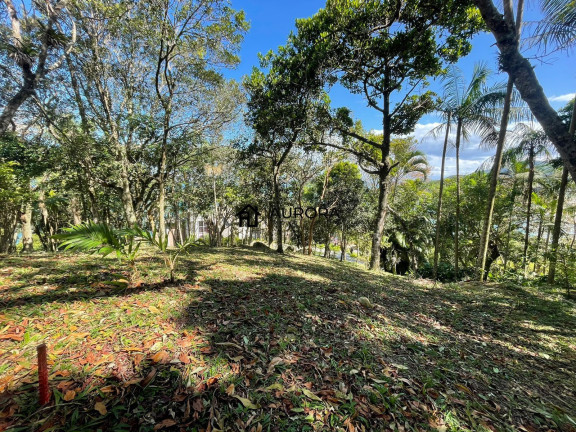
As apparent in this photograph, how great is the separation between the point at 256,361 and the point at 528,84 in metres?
4.13

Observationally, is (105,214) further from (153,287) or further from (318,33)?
(318,33)

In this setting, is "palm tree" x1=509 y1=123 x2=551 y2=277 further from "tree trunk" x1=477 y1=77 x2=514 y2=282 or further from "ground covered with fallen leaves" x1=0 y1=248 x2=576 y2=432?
"ground covered with fallen leaves" x1=0 y1=248 x2=576 y2=432

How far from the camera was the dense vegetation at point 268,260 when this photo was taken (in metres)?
1.71

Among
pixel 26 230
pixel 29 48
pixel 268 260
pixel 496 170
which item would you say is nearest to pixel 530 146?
pixel 496 170

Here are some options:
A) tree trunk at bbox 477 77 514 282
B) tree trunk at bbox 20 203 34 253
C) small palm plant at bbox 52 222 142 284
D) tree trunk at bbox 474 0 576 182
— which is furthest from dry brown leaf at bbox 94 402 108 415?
tree trunk at bbox 20 203 34 253

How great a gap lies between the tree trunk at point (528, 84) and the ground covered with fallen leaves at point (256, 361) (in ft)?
7.53

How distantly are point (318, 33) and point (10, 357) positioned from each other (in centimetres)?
769

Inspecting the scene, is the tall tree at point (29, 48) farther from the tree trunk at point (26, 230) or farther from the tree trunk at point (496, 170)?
the tree trunk at point (496, 170)

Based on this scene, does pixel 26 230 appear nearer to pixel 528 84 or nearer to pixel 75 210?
pixel 75 210

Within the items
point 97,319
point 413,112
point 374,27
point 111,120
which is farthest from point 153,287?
point 413,112

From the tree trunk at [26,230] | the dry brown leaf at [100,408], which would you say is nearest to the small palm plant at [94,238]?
the dry brown leaf at [100,408]

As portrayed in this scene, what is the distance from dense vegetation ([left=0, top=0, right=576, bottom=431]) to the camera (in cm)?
171

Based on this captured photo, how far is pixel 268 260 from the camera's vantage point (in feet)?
22.5

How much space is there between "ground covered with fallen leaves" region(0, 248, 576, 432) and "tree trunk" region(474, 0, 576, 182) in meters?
2.29
